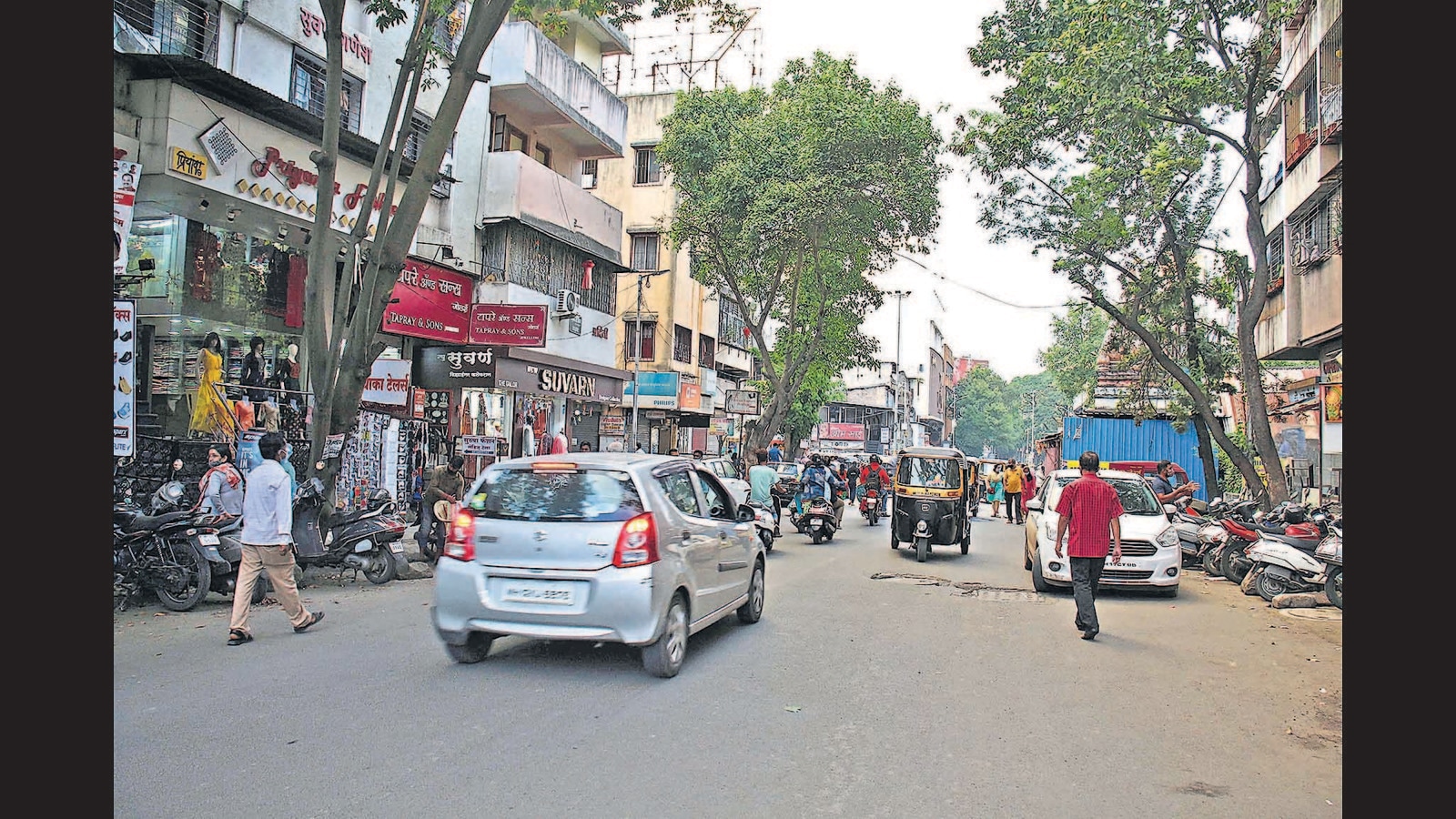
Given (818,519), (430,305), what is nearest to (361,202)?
(430,305)

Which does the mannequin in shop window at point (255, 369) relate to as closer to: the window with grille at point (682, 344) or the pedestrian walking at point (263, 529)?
the pedestrian walking at point (263, 529)

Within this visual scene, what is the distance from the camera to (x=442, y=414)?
66.4ft

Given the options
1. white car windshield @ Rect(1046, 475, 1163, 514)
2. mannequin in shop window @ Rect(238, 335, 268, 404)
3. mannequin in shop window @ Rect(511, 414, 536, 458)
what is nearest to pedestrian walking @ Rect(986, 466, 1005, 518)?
mannequin in shop window @ Rect(511, 414, 536, 458)

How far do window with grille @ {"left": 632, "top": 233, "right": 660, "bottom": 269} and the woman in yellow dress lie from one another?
22619 millimetres

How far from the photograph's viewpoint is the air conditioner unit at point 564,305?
24.2m

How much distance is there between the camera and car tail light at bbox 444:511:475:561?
7.05 metres

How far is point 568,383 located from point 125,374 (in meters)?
15.5

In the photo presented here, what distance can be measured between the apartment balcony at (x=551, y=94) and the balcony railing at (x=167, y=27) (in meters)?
7.11

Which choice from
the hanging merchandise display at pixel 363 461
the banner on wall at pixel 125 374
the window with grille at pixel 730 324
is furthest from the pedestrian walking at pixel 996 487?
the banner on wall at pixel 125 374

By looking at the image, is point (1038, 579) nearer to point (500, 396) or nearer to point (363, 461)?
point (363, 461)

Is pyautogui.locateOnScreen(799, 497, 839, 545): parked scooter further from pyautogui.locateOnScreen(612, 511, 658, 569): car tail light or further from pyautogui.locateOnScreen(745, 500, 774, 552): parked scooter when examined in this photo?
pyautogui.locateOnScreen(612, 511, 658, 569): car tail light

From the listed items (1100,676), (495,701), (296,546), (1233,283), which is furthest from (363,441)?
(1233,283)

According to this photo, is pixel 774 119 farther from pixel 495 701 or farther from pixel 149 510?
pixel 495 701

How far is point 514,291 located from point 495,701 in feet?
55.2
